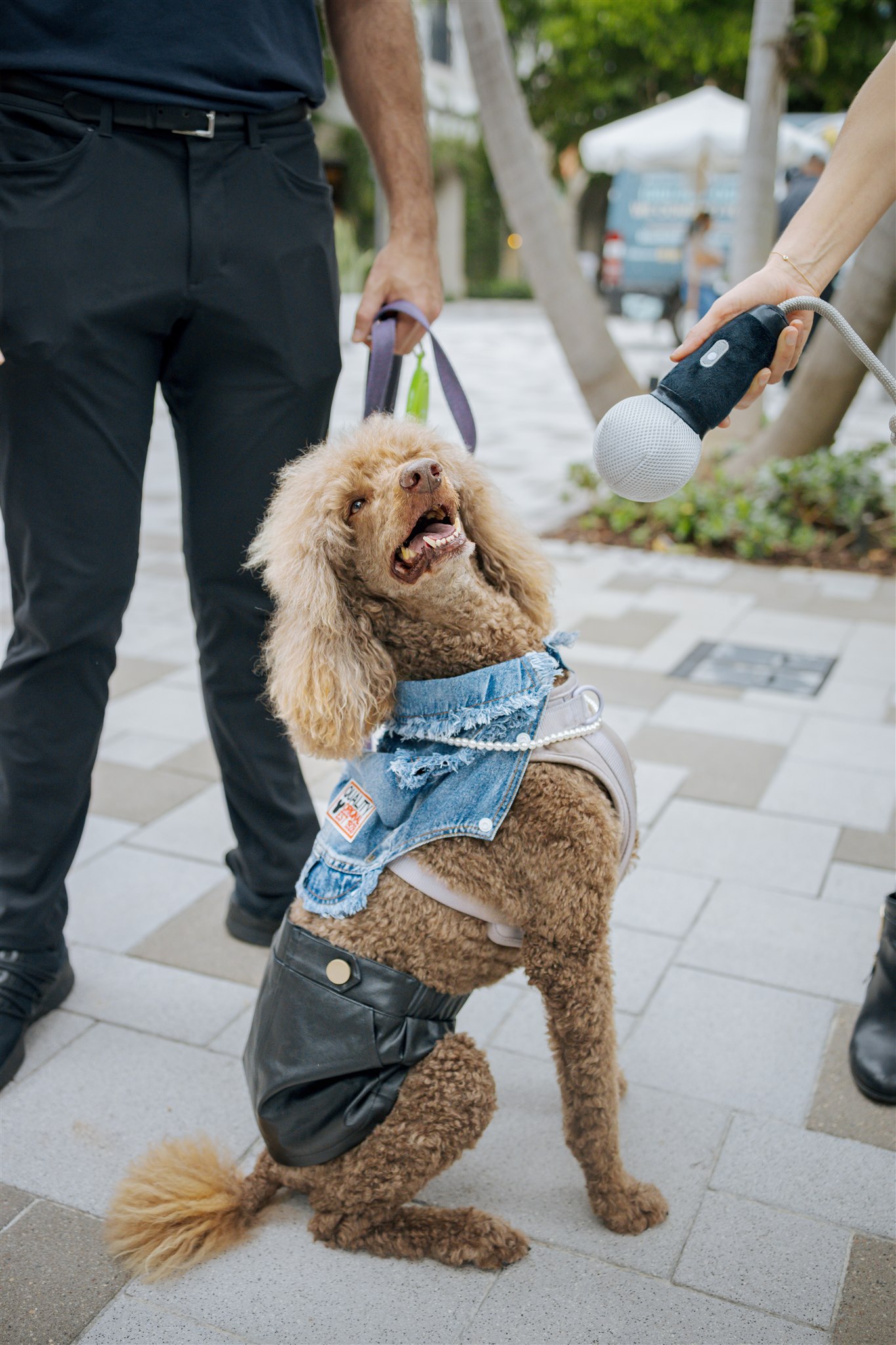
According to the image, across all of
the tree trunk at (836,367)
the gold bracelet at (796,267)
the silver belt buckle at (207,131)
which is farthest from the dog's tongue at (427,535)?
the tree trunk at (836,367)

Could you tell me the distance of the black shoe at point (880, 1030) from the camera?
79.8 inches

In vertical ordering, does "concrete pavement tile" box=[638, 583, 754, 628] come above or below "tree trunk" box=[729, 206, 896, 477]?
below

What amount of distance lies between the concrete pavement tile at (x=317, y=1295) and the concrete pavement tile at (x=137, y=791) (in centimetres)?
158

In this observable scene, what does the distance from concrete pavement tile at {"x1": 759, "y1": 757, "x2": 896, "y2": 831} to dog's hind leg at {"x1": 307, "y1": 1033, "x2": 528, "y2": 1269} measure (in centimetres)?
172

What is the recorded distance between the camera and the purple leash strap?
6.47 ft

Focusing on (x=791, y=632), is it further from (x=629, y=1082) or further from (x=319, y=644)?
(x=319, y=644)

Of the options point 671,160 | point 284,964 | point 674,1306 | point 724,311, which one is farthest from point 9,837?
point 671,160

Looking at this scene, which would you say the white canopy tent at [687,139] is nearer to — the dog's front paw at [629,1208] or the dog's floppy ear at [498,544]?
the dog's floppy ear at [498,544]

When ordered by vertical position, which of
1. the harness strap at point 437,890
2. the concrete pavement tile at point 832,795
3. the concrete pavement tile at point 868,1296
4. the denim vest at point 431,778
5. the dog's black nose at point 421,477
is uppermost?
the dog's black nose at point 421,477

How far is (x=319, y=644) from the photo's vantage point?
61.1 inches

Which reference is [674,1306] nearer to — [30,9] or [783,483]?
[30,9]

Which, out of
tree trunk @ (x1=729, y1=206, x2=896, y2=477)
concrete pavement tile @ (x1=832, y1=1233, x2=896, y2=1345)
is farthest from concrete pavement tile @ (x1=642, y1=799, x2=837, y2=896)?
Result: tree trunk @ (x1=729, y1=206, x2=896, y2=477)

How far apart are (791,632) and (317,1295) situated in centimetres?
353

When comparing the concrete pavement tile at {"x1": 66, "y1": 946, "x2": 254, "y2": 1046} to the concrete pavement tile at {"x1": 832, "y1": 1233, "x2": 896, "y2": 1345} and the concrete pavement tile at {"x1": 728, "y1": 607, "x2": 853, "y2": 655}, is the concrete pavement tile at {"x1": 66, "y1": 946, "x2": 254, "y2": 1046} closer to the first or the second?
the concrete pavement tile at {"x1": 832, "y1": 1233, "x2": 896, "y2": 1345}
